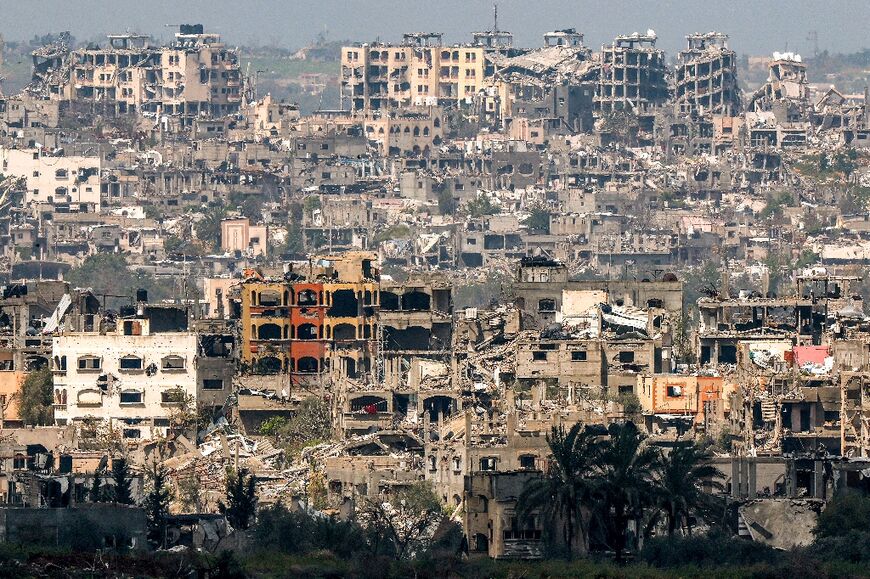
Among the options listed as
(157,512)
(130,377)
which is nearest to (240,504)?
(157,512)

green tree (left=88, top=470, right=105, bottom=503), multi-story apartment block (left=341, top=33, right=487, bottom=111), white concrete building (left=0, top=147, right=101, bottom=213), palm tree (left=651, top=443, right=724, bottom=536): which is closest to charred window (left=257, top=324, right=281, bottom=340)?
green tree (left=88, top=470, right=105, bottom=503)

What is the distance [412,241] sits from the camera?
454 feet

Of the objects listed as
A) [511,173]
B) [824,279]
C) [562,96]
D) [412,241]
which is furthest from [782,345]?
[562,96]

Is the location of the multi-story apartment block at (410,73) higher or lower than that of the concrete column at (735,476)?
higher

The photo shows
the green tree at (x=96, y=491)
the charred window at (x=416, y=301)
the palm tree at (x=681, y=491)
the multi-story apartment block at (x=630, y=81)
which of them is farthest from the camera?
the multi-story apartment block at (x=630, y=81)

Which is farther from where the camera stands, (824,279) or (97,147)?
(97,147)

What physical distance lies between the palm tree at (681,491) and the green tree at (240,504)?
749 cm

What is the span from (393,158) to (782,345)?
3041 inches

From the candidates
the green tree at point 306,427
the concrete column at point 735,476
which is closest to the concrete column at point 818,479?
the concrete column at point 735,476

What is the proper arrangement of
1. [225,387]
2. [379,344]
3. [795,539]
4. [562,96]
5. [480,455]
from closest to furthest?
1. [795,539]
2. [480,455]
3. [225,387]
4. [379,344]
5. [562,96]

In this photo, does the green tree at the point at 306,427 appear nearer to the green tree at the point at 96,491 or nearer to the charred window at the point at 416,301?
the charred window at the point at 416,301

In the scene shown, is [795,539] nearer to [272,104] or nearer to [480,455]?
[480,455]

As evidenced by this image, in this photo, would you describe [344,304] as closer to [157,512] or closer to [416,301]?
[416,301]

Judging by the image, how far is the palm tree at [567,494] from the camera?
181 ft
